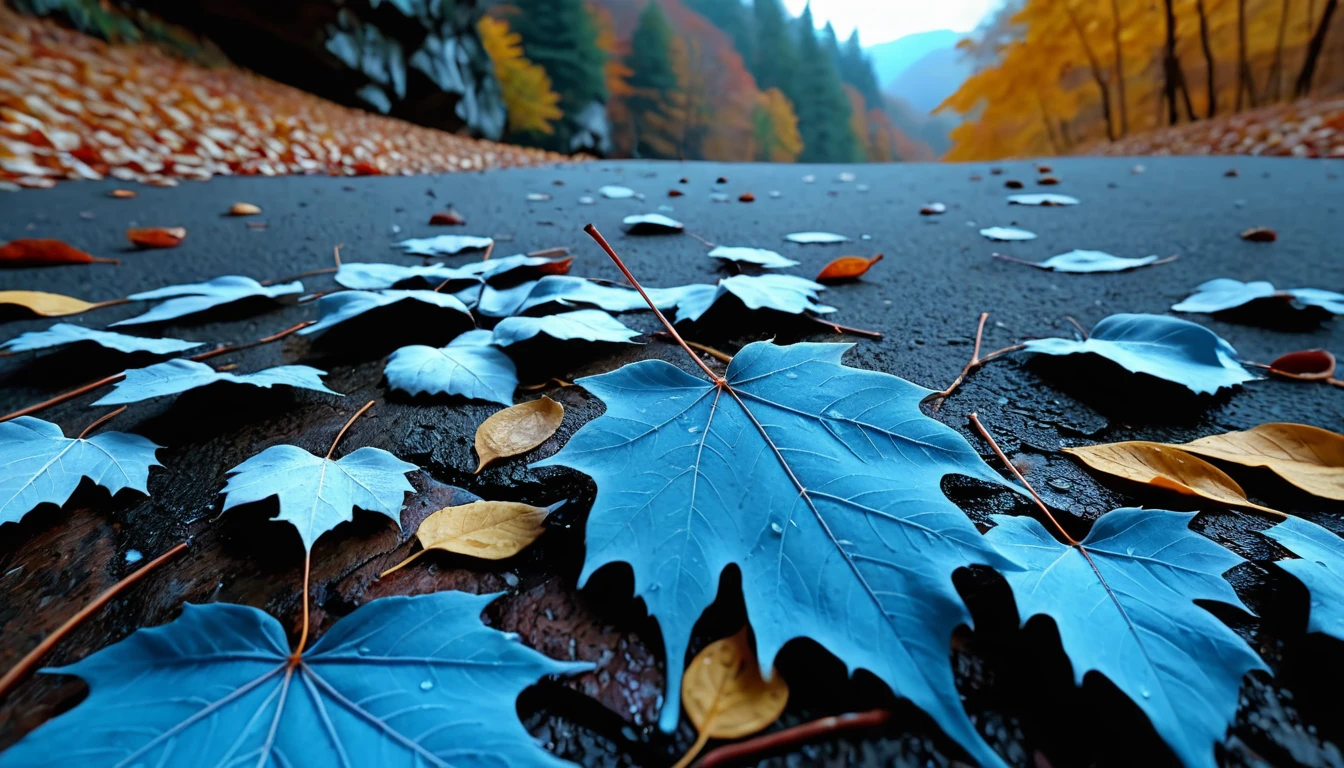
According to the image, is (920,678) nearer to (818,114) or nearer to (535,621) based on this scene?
(535,621)

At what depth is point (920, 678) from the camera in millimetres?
250

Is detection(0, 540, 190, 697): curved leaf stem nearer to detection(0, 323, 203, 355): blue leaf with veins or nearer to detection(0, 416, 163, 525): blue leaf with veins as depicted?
detection(0, 416, 163, 525): blue leaf with veins

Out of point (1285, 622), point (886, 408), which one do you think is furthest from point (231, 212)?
point (1285, 622)

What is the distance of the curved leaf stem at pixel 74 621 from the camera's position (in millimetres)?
272

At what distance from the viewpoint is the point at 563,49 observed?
11992 millimetres

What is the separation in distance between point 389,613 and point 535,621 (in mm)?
77

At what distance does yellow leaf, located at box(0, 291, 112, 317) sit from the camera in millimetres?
786

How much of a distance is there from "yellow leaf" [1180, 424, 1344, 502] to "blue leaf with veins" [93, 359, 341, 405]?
2.60ft

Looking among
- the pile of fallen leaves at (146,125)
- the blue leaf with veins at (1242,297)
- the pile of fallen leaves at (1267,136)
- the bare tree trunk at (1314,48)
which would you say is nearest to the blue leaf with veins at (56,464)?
the blue leaf with veins at (1242,297)

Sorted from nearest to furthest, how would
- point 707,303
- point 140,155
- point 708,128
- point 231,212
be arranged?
point 707,303
point 231,212
point 140,155
point 708,128

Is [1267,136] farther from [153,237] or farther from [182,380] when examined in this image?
[153,237]

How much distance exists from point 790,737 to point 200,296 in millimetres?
983

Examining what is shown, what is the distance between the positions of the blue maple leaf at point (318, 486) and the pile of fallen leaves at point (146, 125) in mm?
2555

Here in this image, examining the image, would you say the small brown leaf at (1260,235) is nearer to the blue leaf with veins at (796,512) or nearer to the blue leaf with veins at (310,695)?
the blue leaf with veins at (796,512)
